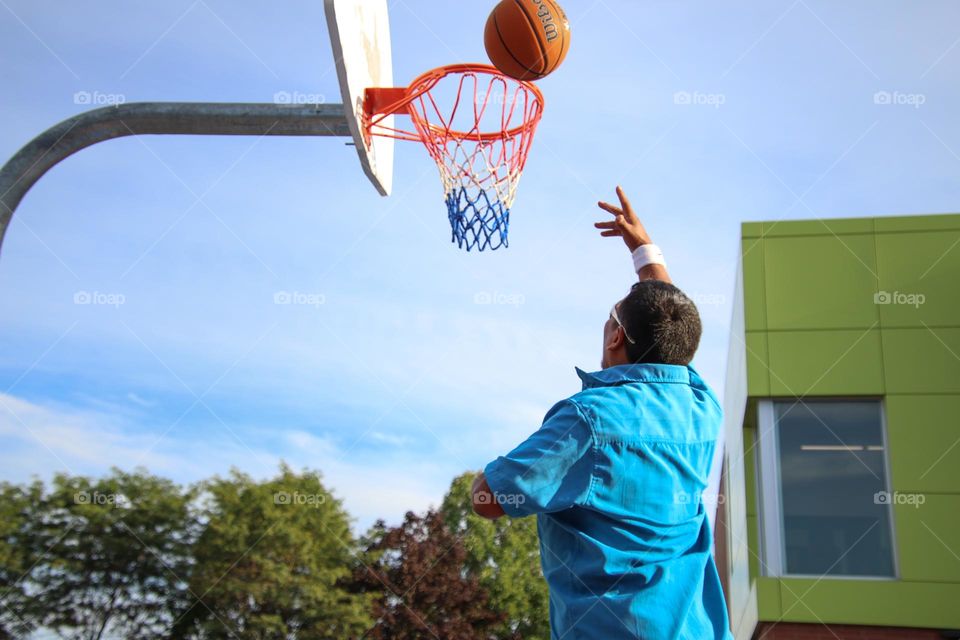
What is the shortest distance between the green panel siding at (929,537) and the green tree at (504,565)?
1981cm

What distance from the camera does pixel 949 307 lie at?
1185 centimetres

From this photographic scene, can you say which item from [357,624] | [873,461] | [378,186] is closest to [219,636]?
[357,624]

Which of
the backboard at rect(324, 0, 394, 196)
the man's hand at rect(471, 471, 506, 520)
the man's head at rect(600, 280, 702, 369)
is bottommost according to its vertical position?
the man's hand at rect(471, 471, 506, 520)

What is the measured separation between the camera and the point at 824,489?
1160cm

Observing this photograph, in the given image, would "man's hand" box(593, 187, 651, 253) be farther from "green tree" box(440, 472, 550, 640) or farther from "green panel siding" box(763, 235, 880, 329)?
"green tree" box(440, 472, 550, 640)

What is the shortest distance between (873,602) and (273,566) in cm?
1856

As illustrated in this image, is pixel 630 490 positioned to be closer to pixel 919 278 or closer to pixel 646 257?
pixel 646 257

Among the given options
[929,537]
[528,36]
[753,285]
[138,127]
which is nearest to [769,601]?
[929,537]

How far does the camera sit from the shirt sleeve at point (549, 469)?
259cm

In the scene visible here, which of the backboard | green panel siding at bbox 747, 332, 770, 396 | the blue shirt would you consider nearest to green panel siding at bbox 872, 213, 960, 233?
green panel siding at bbox 747, 332, 770, 396

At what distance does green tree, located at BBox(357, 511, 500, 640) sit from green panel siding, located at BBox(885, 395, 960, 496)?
1853 centimetres

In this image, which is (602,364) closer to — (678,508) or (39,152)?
(678,508)

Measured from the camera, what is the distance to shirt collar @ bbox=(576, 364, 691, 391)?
2.89m

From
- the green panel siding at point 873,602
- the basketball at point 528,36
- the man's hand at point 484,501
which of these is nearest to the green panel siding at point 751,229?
the green panel siding at point 873,602
